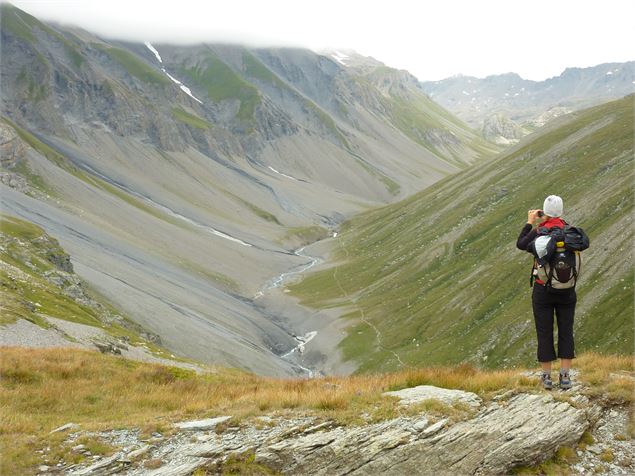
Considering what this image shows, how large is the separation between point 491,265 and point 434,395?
6492cm

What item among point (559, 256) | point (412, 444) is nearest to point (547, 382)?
point (559, 256)

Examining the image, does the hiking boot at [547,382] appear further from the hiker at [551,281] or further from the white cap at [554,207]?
the white cap at [554,207]

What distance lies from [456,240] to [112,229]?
256ft

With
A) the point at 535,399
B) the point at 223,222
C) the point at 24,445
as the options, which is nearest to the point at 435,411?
the point at 535,399

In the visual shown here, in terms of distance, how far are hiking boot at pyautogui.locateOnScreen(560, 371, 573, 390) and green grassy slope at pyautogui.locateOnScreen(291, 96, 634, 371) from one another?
31.6 metres

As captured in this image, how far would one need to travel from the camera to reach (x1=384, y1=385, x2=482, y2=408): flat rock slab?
13.7 metres

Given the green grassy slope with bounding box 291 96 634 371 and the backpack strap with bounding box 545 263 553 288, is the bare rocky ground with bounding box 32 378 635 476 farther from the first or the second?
the green grassy slope with bounding box 291 96 634 371

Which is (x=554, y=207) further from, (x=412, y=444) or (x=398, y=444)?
(x=398, y=444)

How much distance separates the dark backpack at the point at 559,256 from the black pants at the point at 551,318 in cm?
31

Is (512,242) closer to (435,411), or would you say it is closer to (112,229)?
(435,411)

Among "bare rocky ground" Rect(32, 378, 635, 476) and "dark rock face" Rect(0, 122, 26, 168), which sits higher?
"dark rock face" Rect(0, 122, 26, 168)

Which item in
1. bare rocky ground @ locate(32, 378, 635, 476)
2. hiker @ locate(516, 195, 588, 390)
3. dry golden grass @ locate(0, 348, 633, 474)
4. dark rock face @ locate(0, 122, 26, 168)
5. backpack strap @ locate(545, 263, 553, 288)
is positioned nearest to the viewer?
bare rocky ground @ locate(32, 378, 635, 476)

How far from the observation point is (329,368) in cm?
7794

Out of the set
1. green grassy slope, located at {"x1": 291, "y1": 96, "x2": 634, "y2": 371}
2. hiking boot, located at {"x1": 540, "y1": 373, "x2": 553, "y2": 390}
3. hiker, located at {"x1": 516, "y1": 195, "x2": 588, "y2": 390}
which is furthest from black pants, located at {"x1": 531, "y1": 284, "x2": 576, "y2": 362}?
green grassy slope, located at {"x1": 291, "y1": 96, "x2": 634, "y2": 371}
